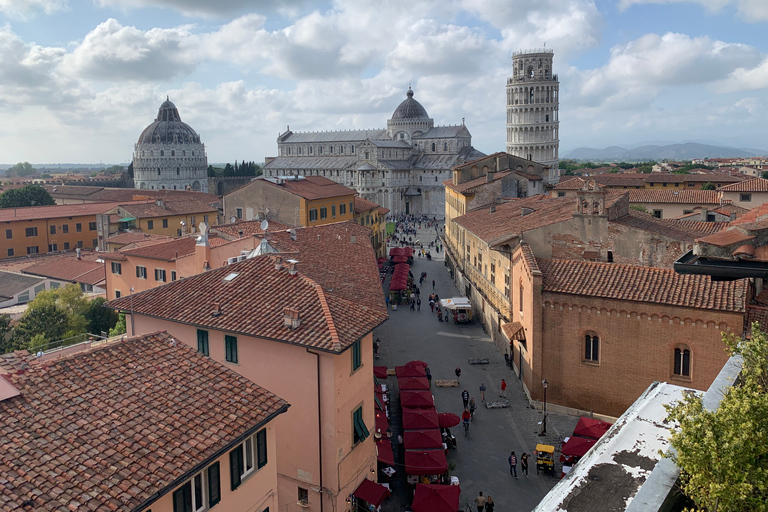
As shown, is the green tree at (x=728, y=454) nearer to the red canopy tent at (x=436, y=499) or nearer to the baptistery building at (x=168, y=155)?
the red canopy tent at (x=436, y=499)

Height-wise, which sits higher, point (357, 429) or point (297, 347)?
point (297, 347)

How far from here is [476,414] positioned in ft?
78.6

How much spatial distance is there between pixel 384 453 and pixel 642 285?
36.2ft

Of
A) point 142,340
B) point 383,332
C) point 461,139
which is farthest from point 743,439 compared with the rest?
point 461,139

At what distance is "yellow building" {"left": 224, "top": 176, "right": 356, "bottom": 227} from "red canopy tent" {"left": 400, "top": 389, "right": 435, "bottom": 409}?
73.7 feet

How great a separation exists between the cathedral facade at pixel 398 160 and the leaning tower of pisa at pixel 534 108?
8.79 metres

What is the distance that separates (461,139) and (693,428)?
112053mm

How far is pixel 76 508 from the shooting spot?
788cm

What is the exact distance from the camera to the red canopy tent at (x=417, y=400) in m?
22.2

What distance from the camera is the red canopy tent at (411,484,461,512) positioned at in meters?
15.8

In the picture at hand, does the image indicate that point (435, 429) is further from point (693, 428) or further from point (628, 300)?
point (693, 428)

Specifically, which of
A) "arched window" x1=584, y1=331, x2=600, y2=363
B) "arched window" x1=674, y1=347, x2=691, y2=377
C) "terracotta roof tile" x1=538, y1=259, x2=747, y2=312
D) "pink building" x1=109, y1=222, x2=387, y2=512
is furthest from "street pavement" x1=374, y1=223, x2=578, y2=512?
"terracotta roof tile" x1=538, y1=259, x2=747, y2=312

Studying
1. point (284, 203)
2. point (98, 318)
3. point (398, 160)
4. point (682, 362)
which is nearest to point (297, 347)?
point (682, 362)

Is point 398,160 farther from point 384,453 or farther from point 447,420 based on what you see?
point 384,453
